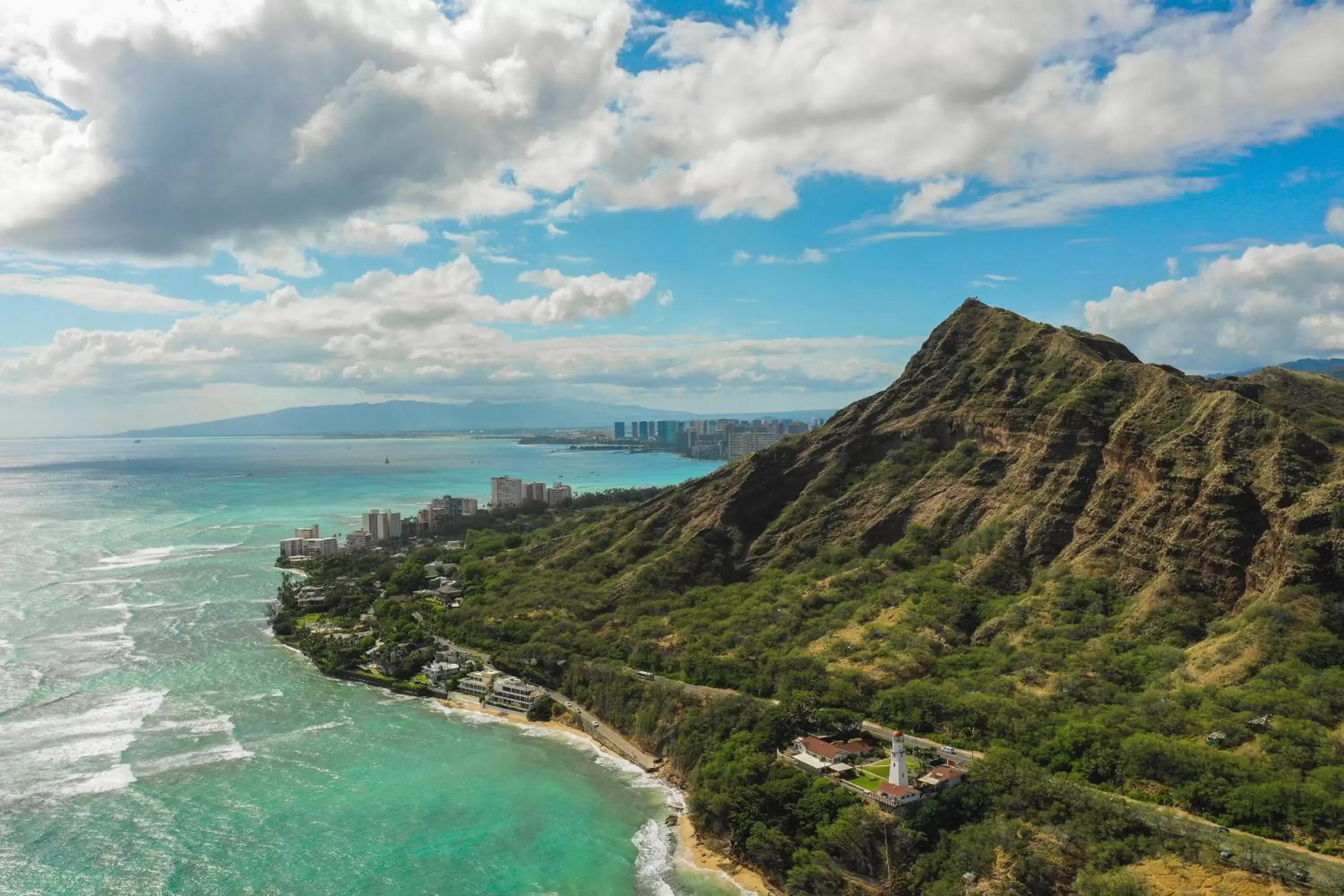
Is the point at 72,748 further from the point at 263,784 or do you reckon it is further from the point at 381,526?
the point at 381,526

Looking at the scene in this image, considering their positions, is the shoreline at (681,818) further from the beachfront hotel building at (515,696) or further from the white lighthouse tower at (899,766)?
the white lighthouse tower at (899,766)

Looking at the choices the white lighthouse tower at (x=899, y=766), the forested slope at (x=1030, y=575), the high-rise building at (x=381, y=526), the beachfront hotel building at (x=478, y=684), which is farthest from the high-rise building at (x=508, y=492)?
the white lighthouse tower at (x=899, y=766)

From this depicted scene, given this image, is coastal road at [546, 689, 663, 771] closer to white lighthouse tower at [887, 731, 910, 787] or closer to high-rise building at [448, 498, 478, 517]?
white lighthouse tower at [887, 731, 910, 787]

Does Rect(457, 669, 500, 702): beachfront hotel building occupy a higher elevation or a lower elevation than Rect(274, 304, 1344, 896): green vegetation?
lower

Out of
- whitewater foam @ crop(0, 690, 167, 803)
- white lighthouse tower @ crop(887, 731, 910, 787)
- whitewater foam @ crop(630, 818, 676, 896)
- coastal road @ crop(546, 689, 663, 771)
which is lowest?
whitewater foam @ crop(630, 818, 676, 896)

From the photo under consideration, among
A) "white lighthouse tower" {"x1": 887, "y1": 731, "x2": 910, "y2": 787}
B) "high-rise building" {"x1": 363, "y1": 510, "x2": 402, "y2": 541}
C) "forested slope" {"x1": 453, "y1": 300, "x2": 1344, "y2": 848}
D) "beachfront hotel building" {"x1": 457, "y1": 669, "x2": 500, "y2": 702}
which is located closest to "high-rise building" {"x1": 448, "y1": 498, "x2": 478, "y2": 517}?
"high-rise building" {"x1": 363, "y1": 510, "x2": 402, "y2": 541}

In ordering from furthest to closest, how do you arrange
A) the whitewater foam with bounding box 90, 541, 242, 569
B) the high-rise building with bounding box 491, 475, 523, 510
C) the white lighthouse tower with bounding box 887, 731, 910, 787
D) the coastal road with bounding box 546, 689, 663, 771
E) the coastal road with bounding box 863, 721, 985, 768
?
the high-rise building with bounding box 491, 475, 523, 510 < the whitewater foam with bounding box 90, 541, 242, 569 < the coastal road with bounding box 546, 689, 663, 771 < the coastal road with bounding box 863, 721, 985, 768 < the white lighthouse tower with bounding box 887, 731, 910, 787
